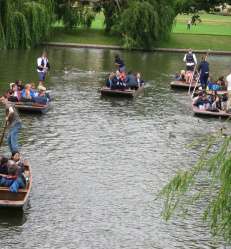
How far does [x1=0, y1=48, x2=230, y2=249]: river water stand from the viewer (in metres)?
16.3

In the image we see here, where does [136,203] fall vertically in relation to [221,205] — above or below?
below

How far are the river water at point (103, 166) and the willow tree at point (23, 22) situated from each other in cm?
1110

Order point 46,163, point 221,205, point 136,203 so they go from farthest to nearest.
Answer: point 46,163, point 136,203, point 221,205

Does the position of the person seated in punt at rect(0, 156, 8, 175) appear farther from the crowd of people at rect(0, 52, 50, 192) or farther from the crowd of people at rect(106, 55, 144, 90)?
the crowd of people at rect(106, 55, 144, 90)

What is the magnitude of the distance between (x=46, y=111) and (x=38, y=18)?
24.6 meters

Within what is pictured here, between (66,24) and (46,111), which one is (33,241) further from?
(66,24)

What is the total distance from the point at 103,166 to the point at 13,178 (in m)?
5.23

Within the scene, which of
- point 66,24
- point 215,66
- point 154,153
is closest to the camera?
point 154,153

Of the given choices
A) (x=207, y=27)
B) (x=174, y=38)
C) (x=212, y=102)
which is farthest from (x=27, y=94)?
(x=207, y=27)

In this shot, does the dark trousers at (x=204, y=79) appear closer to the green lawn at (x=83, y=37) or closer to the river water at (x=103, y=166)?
the river water at (x=103, y=166)

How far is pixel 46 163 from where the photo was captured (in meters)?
21.6

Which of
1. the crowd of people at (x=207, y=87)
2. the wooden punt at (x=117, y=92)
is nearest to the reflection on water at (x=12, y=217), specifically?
the crowd of people at (x=207, y=87)

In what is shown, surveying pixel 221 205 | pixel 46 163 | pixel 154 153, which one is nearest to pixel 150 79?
pixel 154 153

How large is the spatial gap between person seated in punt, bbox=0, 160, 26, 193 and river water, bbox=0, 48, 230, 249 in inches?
28.8
